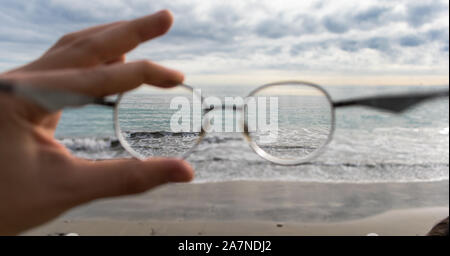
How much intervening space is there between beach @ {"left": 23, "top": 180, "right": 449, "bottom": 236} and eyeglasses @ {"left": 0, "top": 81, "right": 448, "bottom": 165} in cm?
98

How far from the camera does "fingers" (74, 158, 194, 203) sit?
0.98m

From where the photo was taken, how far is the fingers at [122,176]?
3.23 ft

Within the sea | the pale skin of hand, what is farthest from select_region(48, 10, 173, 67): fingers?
the sea

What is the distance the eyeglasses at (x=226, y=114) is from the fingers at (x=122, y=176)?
20cm

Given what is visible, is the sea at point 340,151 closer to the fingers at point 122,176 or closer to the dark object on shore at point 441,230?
the dark object on shore at point 441,230

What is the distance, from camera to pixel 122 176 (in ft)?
3.30

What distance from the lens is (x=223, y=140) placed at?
7.55 metres

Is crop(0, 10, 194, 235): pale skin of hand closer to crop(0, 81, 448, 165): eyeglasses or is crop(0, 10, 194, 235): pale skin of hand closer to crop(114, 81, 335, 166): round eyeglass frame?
crop(0, 81, 448, 165): eyeglasses

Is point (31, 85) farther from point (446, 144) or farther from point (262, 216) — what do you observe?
point (446, 144)

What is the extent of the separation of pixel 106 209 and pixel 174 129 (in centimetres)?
193

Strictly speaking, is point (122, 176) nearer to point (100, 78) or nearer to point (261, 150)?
point (100, 78)

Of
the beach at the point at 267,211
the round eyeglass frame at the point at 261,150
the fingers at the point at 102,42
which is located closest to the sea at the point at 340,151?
the beach at the point at 267,211

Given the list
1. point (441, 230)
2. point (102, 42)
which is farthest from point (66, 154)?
point (441, 230)
